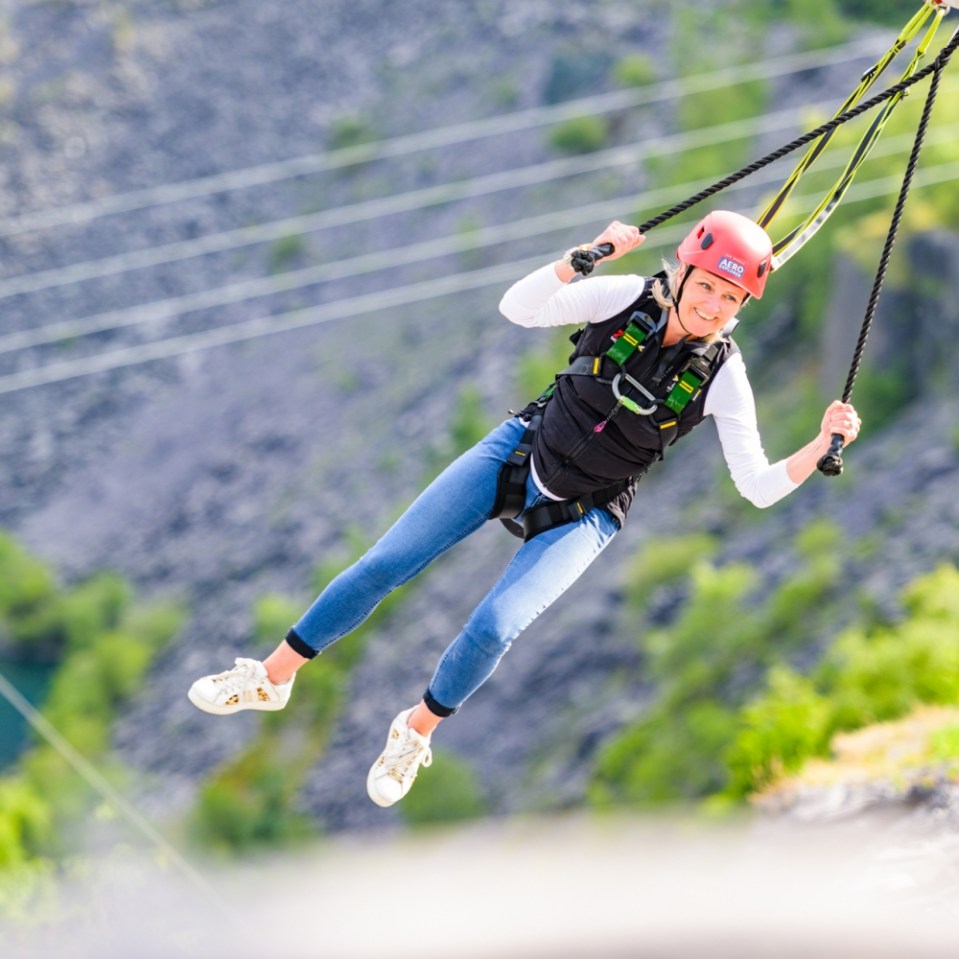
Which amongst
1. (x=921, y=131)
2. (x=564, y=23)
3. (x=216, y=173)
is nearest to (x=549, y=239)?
(x=564, y=23)

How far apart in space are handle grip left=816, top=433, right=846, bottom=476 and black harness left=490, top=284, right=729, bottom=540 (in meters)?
0.43

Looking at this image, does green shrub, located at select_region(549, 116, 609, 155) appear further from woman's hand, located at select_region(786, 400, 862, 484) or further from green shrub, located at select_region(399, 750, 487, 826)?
woman's hand, located at select_region(786, 400, 862, 484)

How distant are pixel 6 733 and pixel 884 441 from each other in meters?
15.5

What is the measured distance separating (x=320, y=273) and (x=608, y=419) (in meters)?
29.9

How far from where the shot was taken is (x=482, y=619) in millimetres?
4668

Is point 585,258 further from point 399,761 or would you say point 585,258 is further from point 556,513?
point 399,761

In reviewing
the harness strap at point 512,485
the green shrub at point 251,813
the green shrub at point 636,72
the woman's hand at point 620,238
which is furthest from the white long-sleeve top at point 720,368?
the green shrub at point 636,72

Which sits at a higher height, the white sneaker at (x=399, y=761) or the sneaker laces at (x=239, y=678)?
the sneaker laces at (x=239, y=678)

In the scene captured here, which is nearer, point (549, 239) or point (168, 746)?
point (168, 746)

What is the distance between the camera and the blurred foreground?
6859 mm

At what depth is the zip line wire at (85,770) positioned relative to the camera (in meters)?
22.4

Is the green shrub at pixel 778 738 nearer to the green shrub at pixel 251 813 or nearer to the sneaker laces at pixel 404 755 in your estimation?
the sneaker laces at pixel 404 755

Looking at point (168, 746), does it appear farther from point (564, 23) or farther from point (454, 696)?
point (454, 696)

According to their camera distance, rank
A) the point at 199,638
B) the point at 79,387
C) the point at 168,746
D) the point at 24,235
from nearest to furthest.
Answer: the point at 168,746, the point at 199,638, the point at 79,387, the point at 24,235
